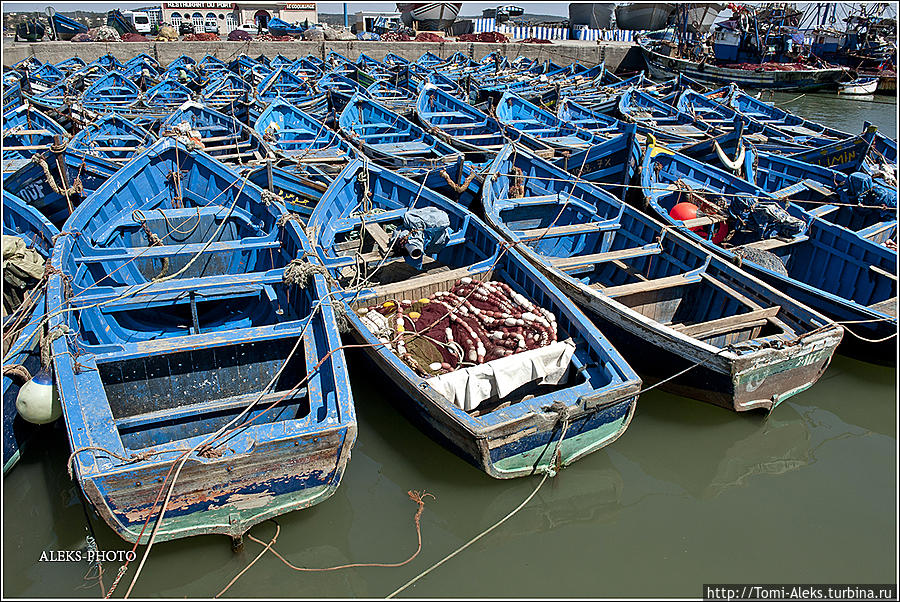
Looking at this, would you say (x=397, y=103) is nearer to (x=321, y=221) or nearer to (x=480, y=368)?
(x=321, y=221)

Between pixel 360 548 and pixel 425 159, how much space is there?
373 inches

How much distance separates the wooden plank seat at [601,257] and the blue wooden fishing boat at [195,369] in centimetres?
377

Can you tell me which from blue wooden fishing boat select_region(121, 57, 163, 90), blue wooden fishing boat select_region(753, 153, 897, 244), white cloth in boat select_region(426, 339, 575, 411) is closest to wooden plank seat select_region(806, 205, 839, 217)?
blue wooden fishing boat select_region(753, 153, 897, 244)

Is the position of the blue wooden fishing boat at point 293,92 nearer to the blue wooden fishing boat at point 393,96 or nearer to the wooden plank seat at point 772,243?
the blue wooden fishing boat at point 393,96

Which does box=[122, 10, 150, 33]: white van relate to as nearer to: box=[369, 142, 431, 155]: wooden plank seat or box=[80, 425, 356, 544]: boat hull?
box=[369, 142, 431, 155]: wooden plank seat

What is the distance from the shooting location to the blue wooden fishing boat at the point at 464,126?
615 inches

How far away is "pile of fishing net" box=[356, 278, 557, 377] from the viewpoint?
24.1 feet

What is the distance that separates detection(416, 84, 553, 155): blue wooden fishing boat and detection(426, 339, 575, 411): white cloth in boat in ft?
28.9

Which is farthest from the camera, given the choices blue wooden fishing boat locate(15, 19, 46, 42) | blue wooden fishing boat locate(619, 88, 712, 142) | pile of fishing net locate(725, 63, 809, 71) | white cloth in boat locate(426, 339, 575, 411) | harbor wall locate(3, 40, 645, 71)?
blue wooden fishing boat locate(15, 19, 46, 42)

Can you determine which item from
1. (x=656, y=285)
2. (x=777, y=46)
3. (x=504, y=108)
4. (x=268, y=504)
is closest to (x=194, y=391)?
(x=268, y=504)

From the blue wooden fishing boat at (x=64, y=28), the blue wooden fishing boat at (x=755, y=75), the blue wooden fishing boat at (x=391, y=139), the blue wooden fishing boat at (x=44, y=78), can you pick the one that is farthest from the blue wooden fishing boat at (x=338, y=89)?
the blue wooden fishing boat at (x=64, y=28)

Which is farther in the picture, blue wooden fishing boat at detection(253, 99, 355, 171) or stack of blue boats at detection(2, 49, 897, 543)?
blue wooden fishing boat at detection(253, 99, 355, 171)

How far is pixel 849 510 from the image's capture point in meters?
6.78

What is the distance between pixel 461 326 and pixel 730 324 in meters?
3.56
